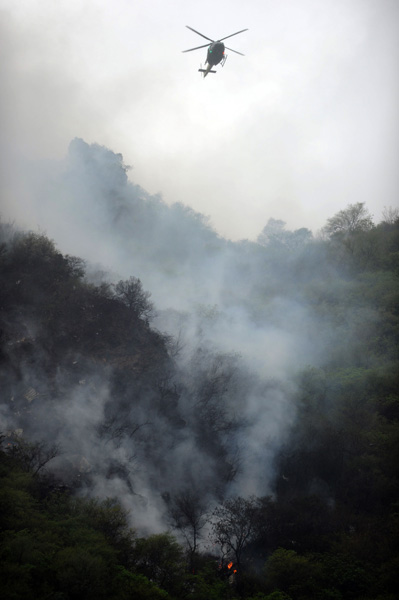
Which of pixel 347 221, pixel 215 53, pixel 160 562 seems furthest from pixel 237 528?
pixel 347 221

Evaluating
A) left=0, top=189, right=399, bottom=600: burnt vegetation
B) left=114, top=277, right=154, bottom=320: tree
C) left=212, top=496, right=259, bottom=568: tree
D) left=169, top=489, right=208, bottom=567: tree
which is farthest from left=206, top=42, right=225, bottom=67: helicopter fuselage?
left=169, top=489, right=208, bottom=567: tree

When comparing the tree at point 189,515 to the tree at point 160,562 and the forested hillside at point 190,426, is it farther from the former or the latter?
the tree at point 160,562

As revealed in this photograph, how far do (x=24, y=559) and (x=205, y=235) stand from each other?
55914 millimetres

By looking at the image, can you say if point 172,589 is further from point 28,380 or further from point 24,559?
point 28,380

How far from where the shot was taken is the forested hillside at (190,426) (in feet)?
65.2

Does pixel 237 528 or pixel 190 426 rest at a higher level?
pixel 190 426

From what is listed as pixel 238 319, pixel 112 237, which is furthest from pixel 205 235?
pixel 238 319

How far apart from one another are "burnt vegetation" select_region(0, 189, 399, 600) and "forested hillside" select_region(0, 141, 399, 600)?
0.12 metres

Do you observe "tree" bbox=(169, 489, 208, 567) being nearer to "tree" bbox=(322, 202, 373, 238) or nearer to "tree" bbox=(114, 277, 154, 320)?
"tree" bbox=(114, 277, 154, 320)

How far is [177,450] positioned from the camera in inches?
1324

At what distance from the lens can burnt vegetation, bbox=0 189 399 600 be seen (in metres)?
19.5

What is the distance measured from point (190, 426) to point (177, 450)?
8.81 feet

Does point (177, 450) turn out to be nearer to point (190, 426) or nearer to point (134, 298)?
point (190, 426)

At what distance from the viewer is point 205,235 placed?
6606 centimetres
